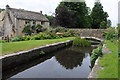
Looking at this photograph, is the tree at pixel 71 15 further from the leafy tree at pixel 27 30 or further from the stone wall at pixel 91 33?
the leafy tree at pixel 27 30

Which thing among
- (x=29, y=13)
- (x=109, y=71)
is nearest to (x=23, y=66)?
(x=109, y=71)

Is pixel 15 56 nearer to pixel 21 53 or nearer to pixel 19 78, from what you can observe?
pixel 21 53

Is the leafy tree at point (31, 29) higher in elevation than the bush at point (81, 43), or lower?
higher

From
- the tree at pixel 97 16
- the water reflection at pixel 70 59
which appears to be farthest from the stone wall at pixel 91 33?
the tree at pixel 97 16

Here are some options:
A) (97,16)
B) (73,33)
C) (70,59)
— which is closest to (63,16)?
(73,33)

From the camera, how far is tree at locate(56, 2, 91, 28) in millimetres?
39156

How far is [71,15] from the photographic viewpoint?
40.4 meters

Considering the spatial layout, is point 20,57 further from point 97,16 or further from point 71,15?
point 97,16

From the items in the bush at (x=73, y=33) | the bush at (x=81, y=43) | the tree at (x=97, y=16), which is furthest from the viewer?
the tree at (x=97, y=16)

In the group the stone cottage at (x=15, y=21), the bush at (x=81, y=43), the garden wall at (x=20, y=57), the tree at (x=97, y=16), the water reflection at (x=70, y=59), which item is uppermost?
the tree at (x=97, y=16)

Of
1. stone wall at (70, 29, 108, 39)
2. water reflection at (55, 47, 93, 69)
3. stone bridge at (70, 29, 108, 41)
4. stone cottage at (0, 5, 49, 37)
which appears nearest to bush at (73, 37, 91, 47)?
water reflection at (55, 47, 93, 69)

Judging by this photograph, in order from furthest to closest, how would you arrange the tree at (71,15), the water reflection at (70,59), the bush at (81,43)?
the tree at (71,15)
the bush at (81,43)
the water reflection at (70,59)

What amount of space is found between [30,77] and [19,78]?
1.79 feet

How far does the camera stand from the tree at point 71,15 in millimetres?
39156
